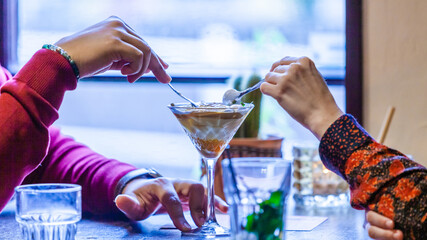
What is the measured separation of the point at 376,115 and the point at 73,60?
1.19m

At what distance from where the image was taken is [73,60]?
1.11 meters

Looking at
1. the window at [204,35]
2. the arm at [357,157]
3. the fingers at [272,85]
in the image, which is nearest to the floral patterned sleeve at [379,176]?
the arm at [357,157]

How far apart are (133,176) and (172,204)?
18cm

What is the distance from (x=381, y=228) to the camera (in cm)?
96

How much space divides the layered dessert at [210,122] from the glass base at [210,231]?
0.14 meters

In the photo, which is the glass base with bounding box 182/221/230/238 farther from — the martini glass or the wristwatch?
the wristwatch

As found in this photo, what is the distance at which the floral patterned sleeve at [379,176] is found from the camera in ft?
3.09

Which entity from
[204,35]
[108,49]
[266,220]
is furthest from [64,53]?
[204,35]

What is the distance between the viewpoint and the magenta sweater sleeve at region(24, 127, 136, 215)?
4.43 ft

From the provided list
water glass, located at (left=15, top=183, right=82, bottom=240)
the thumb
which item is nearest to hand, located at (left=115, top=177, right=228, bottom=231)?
the thumb

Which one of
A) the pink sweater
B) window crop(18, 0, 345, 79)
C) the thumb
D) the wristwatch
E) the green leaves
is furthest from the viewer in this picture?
window crop(18, 0, 345, 79)

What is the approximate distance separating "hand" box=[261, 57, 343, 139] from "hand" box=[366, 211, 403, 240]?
0.17 m

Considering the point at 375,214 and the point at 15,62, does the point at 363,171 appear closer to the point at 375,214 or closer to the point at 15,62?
the point at 375,214

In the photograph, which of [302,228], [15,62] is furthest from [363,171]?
[15,62]
